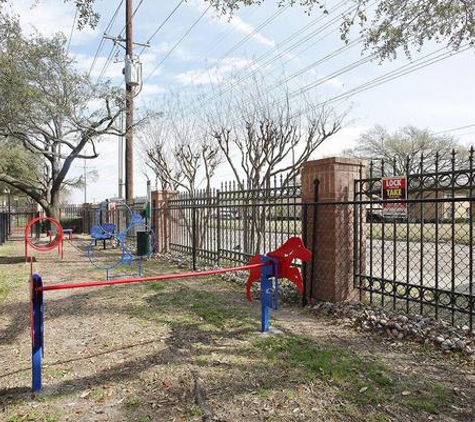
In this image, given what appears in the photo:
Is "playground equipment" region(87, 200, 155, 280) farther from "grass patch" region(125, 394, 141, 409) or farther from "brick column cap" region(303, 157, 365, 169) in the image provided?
"grass patch" region(125, 394, 141, 409)

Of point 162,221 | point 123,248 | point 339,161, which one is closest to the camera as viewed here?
point 339,161

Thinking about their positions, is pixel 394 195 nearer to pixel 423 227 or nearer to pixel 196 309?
pixel 423 227

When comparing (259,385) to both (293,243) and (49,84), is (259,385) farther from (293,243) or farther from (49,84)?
(49,84)

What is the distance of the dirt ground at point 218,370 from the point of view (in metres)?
2.81

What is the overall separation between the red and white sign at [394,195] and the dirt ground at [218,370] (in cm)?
145

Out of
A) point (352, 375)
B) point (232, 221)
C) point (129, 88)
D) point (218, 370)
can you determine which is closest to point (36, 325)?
point (218, 370)

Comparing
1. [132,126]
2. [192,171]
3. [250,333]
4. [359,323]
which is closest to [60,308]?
[250,333]

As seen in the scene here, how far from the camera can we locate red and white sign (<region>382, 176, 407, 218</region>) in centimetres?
464

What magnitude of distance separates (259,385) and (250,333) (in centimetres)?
124

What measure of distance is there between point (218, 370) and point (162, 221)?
8.88 meters

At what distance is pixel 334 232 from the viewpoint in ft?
17.3

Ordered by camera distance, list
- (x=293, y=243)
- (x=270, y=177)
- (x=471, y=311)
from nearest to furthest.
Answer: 1. (x=471, y=311)
2. (x=293, y=243)
3. (x=270, y=177)

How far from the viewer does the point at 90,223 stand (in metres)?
24.3

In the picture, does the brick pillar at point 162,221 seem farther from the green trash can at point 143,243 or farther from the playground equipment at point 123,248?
the green trash can at point 143,243
